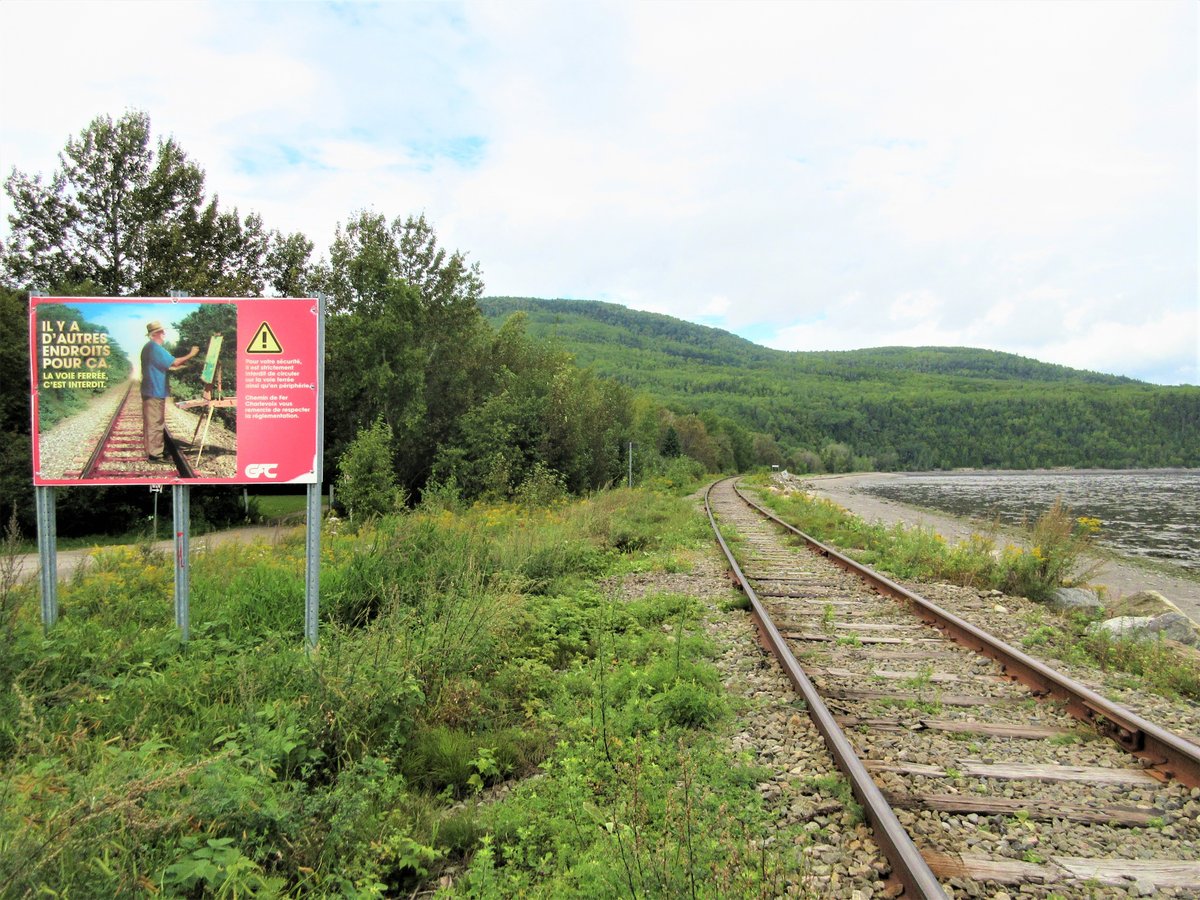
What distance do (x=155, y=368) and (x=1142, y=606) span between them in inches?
488

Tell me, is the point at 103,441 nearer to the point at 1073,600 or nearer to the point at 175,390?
the point at 175,390

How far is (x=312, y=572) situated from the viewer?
4.96 m

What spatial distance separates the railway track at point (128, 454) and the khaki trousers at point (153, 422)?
40 mm

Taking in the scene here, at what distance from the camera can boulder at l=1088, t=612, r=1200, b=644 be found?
7152mm

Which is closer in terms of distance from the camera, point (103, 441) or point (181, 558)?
point (181, 558)

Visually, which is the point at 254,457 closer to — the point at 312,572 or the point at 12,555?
the point at 312,572

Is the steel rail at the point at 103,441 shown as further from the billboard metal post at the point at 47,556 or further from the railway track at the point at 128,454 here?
the billboard metal post at the point at 47,556

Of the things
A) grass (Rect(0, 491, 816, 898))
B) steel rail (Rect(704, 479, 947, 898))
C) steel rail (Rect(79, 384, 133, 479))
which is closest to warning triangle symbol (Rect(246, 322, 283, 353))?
steel rail (Rect(79, 384, 133, 479))

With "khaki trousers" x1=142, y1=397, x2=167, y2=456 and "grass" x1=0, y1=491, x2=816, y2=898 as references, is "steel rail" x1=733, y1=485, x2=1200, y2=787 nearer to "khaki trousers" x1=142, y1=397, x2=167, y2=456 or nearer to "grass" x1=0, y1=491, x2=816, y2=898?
"grass" x1=0, y1=491, x2=816, y2=898

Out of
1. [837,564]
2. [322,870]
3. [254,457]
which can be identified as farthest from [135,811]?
[837,564]

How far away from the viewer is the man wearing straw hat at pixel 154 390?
17.3 ft

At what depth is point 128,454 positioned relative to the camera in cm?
527

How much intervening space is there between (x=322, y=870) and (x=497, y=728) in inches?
61.9

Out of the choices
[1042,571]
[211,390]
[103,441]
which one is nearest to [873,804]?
[211,390]
